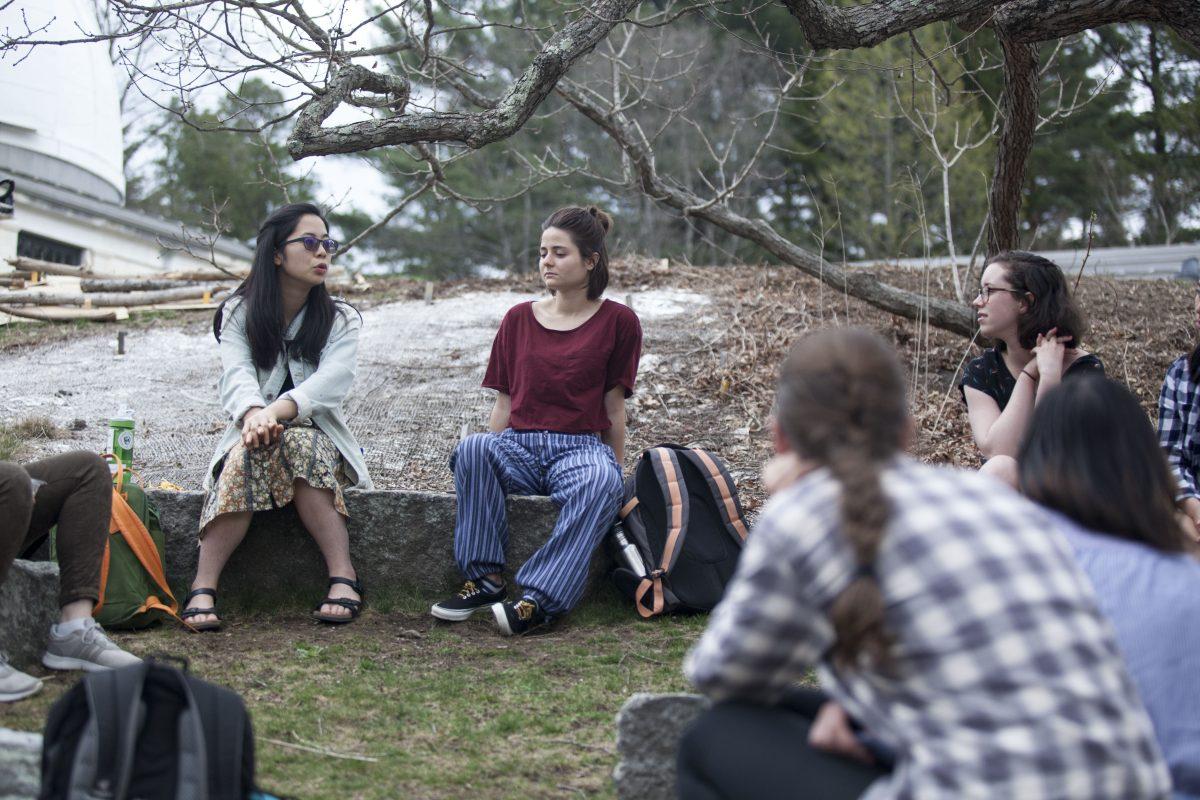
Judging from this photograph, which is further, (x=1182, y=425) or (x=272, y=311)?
(x=272, y=311)

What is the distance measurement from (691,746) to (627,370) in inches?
103

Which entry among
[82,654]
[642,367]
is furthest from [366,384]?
[82,654]

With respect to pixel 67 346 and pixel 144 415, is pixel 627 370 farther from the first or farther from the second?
pixel 67 346

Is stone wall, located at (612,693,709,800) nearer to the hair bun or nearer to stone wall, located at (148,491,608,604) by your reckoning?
stone wall, located at (148,491,608,604)

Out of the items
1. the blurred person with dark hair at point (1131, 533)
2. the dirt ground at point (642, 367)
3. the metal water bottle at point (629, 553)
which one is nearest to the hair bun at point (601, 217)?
the metal water bottle at point (629, 553)

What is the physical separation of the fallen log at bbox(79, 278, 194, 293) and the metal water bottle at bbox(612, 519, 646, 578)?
263 inches

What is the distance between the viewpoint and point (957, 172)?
1986 cm

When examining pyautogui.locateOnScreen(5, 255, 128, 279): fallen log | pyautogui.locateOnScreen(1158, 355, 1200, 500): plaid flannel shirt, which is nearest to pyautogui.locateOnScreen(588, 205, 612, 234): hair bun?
pyautogui.locateOnScreen(1158, 355, 1200, 500): plaid flannel shirt

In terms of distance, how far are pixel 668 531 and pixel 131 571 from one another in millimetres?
1876

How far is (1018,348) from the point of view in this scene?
4086mm

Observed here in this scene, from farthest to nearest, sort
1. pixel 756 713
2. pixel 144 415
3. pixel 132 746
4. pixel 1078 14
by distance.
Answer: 1. pixel 144 415
2. pixel 1078 14
3. pixel 132 746
4. pixel 756 713

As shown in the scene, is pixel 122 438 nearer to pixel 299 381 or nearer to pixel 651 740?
pixel 299 381

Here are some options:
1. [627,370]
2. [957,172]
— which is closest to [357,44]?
[627,370]

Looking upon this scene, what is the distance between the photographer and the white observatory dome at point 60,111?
48.0 ft
